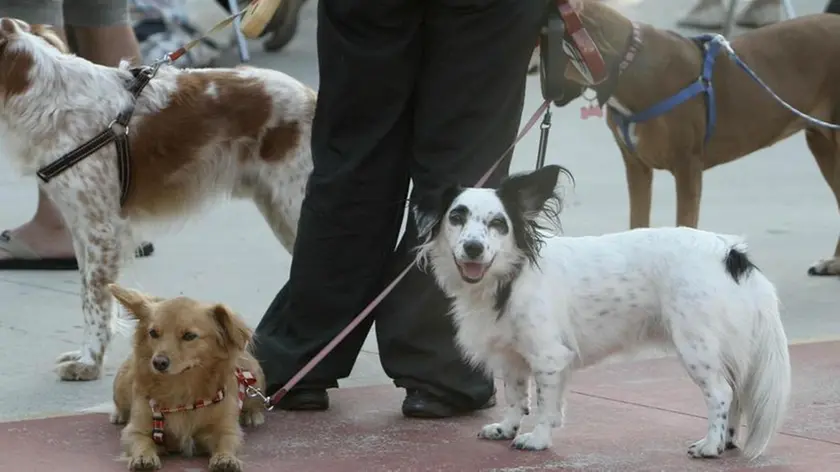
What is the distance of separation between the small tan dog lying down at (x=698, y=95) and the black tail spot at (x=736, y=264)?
2207mm

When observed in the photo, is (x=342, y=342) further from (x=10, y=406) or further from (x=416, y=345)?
(x=10, y=406)

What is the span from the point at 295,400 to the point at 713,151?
3.06 meters

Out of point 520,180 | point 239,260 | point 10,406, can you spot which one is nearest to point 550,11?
point 520,180

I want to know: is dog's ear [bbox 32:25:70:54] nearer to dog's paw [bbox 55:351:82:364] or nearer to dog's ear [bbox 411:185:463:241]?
dog's paw [bbox 55:351:82:364]

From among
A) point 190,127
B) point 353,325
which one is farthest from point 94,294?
point 353,325

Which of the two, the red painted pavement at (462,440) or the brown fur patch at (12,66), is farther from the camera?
the brown fur patch at (12,66)

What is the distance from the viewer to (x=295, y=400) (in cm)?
488

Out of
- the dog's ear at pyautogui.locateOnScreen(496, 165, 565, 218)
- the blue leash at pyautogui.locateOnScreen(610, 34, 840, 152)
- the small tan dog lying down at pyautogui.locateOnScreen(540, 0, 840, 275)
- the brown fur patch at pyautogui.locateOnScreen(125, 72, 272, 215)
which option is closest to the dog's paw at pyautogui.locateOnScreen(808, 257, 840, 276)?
the small tan dog lying down at pyautogui.locateOnScreen(540, 0, 840, 275)

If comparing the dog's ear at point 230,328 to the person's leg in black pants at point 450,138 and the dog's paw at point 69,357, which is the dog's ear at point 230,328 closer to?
the person's leg in black pants at point 450,138

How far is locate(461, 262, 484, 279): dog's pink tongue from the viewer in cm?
407

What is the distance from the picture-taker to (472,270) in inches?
161

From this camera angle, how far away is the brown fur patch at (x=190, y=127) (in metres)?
5.73

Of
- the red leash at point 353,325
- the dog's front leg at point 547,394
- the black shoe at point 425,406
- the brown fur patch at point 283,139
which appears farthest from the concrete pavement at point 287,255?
the brown fur patch at point 283,139

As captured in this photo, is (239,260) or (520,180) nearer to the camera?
(520,180)
